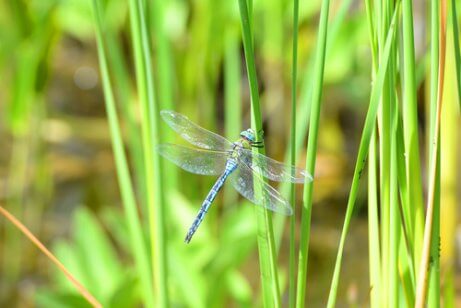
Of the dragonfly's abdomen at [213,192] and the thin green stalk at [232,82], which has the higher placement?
the thin green stalk at [232,82]

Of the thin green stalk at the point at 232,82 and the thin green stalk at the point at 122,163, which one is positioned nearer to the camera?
the thin green stalk at the point at 122,163

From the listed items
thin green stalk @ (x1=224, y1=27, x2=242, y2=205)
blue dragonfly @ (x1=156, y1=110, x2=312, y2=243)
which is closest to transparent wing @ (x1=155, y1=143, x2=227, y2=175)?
blue dragonfly @ (x1=156, y1=110, x2=312, y2=243)

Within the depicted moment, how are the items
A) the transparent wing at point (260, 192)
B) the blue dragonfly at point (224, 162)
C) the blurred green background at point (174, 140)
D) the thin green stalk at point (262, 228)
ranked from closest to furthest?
the thin green stalk at point (262, 228)
the transparent wing at point (260, 192)
the blue dragonfly at point (224, 162)
the blurred green background at point (174, 140)

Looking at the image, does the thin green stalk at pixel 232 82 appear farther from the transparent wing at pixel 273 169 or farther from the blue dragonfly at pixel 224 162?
the transparent wing at pixel 273 169

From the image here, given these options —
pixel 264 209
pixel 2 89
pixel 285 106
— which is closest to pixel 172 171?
pixel 285 106

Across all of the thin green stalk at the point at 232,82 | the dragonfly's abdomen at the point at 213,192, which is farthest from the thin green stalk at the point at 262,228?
the thin green stalk at the point at 232,82

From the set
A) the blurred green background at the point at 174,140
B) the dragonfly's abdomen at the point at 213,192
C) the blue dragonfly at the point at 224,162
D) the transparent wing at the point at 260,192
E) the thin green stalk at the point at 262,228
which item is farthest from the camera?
the blurred green background at the point at 174,140

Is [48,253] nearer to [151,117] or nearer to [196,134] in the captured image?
[151,117]
